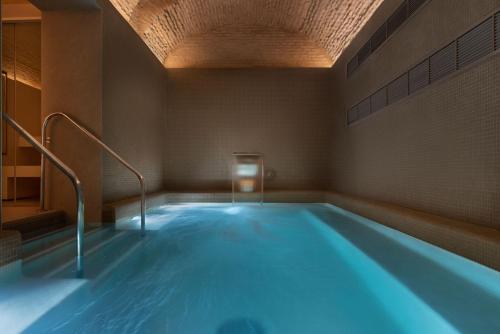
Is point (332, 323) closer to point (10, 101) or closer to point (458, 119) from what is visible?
point (458, 119)

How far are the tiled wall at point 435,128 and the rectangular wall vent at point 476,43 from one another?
0.06 metres

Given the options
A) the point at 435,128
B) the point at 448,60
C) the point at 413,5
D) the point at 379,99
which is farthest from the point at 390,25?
the point at 435,128

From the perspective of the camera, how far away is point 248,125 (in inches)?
245

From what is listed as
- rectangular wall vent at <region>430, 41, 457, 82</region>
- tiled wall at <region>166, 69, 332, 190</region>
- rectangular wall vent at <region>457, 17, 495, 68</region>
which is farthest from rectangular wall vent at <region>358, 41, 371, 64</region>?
rectangular wall vent at <region>457, 17, 495, 68</region>

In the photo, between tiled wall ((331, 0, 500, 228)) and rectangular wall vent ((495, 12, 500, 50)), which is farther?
tiled wall ((331, 0, 500, 228))

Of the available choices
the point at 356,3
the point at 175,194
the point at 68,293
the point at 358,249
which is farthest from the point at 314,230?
the point at 356,3

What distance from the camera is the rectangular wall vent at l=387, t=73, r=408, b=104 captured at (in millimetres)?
3088

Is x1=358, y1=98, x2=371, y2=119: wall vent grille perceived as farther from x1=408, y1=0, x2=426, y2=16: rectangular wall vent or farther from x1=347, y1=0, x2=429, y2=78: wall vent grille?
x1=408, y1=0, x2=426, y2=16: rectangular wall vent

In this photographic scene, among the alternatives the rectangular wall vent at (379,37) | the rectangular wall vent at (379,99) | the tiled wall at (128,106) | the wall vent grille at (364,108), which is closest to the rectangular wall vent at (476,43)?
the rectangular wall vent at (379,99)

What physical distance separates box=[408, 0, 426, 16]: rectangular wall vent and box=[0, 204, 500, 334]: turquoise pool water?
2478 millimetres

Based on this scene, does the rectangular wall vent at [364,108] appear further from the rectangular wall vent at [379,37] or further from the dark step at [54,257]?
the dark step at [54,257]

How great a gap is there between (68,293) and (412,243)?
269cm

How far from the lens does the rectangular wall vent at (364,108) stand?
4165mm

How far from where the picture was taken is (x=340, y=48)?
218 inches
